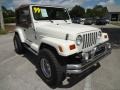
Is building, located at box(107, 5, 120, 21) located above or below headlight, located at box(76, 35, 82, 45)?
above

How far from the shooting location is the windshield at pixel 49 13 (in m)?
5.54

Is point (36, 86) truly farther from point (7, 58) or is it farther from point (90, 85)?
point (7, 58)

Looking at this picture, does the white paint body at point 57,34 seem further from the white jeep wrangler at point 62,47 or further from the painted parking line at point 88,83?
the painted parking line at point 88,83

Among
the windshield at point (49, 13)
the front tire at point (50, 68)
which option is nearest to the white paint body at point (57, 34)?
the windshield at point (49, 13)

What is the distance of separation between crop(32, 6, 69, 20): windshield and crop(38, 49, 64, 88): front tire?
63.9 inches

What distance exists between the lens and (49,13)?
19.1 ft

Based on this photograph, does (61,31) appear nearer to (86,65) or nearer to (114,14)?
(86,65)

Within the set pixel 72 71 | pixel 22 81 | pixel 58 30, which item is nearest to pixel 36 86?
pixel 22 81

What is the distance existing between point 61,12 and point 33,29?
1.42 m

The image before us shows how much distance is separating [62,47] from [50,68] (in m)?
0.71

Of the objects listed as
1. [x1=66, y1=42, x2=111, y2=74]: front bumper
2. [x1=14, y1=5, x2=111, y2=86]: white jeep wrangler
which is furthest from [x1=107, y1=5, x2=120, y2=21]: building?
[x1=66, y1=42, x2=111, y2=74]: front bumper

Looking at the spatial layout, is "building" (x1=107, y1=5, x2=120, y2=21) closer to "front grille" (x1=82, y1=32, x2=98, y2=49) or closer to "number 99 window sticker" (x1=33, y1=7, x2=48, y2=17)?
"number 99 window sticker" (x1=33, y1=7, x2=48, y2=17)

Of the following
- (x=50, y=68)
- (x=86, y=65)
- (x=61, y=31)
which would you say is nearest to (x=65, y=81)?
(x=50, y=68)

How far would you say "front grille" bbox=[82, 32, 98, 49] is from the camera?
421cm
